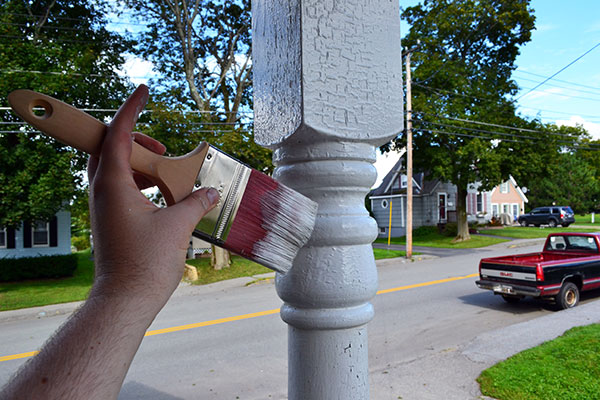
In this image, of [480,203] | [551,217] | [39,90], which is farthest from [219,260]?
[551,217]

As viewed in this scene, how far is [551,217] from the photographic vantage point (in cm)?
3672

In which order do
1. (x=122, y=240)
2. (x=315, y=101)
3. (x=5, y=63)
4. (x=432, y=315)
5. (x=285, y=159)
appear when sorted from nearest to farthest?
(x=122, y=240)
(x=315, y=101)
(x=285, y=159)
(x=432, y=315)
(x=5, y=63)

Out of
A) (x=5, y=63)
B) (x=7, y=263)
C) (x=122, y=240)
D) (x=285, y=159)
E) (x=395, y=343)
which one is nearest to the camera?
(x=122, y=240)

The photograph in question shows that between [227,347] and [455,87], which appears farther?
[455,87]

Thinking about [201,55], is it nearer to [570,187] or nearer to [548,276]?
[548,276]

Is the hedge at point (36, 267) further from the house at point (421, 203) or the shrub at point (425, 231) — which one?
the house at point (421, 203)

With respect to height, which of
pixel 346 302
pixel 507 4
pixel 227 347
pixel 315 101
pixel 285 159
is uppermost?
pixel 507 4

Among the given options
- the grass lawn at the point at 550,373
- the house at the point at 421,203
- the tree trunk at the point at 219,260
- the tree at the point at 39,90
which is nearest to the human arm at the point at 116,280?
the grass lawn at the point at 550,373

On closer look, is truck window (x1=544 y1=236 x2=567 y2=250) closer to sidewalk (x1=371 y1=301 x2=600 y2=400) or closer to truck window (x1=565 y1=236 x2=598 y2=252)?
truck window (x1=565 y1=236 x2=598 y2=252)

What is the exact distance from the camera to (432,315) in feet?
27.6

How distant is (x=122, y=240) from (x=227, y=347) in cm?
657

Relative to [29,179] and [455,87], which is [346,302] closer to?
[29,179]

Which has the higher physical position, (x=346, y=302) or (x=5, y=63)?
(x=5, y=63)

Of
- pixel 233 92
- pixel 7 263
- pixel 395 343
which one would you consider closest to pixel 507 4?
pixel 233 92
